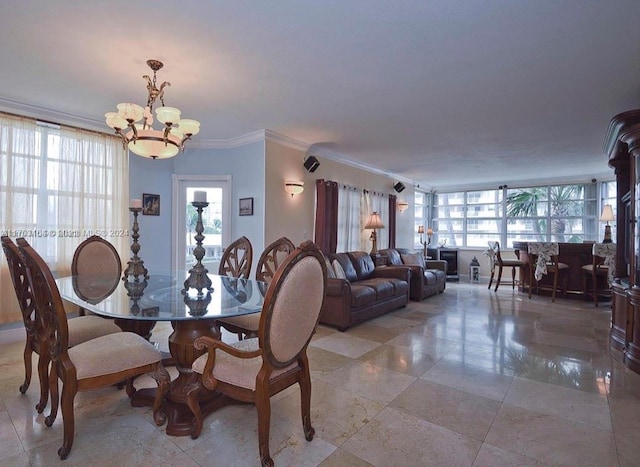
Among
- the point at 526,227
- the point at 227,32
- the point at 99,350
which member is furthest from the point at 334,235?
the point at 526,227

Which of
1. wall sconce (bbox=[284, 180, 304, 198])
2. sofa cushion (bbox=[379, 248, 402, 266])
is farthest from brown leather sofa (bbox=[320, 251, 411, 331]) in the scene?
wall sconce (bbox=[284, 180, 304, 198])

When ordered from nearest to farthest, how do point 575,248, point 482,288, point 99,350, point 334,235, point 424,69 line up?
1. point 99,350
2. point 424,69
3. point 334,235
4. point 575,248
5. point 482,288

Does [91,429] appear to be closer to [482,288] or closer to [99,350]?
[99,350]

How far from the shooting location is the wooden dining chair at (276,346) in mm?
1575

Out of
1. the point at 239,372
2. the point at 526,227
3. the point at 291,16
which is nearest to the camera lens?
the point at 239,372

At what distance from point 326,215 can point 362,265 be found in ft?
3.18

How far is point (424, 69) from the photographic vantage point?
282cm

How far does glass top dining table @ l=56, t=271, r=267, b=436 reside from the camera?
1.94m

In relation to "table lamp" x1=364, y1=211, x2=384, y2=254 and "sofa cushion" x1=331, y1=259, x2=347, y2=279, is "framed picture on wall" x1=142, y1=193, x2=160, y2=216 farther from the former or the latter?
"table lamp" x1=364, y1=211, x2=384, y2=254

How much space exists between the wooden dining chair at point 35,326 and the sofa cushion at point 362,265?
343 cm

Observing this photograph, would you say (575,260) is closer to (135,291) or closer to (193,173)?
(193,173)

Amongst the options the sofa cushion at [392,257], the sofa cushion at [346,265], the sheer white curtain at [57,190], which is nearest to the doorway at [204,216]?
the sheer white curtain at [57,190]

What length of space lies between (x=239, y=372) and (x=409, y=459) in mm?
987

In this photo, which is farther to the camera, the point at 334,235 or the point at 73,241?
the point at 334,235
